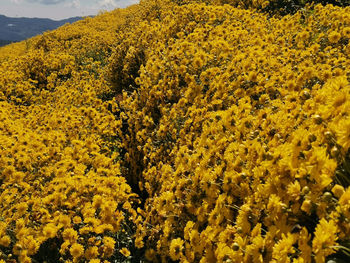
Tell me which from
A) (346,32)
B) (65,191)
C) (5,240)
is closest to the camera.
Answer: (5,240)

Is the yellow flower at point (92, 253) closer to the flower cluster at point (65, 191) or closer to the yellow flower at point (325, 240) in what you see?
the flower cluster at point (65, 191)

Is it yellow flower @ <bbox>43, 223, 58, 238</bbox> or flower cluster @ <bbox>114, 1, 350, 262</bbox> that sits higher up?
flower cluster @ <bbox>114, 1, 350, 262</bbox>

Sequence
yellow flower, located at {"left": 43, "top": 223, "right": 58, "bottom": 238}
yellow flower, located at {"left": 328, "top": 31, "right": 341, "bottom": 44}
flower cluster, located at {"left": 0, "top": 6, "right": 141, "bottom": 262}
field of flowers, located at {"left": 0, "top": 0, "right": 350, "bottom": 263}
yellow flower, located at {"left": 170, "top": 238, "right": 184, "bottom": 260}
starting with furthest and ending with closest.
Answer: yellow flower, located at {"left": 328, "top": 31, "right": 341, "bottom": 44}, flower cluster, located at {"left": 0, "top": 6, "right": 141, "bottom": 262}, yellow flower, located at {"left": 43, "top": 223, "right": 58, "bottom": 238}, yellow flower, located at {"left": 170, "top": 238, "right": 184, "bottom": 260}, field of flowers, located at {"left": 0, "top": 0, "right": 350, "bottom": 263}

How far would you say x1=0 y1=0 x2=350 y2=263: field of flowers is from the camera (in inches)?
67.7

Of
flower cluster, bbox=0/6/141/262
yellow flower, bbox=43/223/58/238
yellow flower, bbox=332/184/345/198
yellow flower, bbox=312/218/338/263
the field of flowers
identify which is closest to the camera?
yellow flower, bbox=312/218/338/263

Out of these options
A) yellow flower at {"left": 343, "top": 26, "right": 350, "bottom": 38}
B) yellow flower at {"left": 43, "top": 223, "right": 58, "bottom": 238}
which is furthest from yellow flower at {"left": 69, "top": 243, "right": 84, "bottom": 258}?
yellow flower at {"left": 343, "top": 26, "right": 350, "bottom": 38}

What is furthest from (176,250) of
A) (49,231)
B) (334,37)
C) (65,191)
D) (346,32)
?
(346,32)

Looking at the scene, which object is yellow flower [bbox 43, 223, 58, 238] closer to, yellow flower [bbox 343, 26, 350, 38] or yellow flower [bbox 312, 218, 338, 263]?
yellow flower [bbox 312, 218, 338, 263]

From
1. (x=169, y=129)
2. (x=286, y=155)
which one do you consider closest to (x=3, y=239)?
(x=169, y=129)

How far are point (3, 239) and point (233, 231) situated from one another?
2664 millimetres

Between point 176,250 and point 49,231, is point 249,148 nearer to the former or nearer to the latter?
point 176,250

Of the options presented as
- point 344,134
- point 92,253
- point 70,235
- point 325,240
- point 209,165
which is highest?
point 344,134

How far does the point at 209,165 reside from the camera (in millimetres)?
2883

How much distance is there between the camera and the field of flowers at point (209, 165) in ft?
5.65
